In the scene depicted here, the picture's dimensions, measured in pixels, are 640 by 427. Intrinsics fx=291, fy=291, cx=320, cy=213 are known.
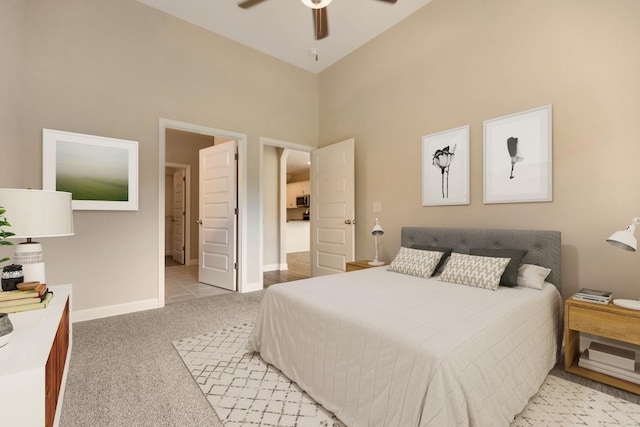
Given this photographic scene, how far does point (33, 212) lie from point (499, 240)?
11.1 ft

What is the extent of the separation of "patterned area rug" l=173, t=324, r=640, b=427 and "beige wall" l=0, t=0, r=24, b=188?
2285 mm

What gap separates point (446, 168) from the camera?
324 cm

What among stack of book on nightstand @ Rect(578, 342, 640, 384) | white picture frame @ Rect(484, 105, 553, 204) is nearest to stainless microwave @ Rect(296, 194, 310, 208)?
white picture frame @ Rect(484, 105, 553, 204)

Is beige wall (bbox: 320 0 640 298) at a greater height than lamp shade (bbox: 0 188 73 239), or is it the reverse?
beige wall (bbox: 320 0 640 298)

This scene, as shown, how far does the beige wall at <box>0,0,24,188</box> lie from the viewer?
2420mm

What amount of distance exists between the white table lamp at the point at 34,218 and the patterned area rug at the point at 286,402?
3.81 feet

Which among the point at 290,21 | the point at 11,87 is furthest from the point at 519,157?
the point at 11,87

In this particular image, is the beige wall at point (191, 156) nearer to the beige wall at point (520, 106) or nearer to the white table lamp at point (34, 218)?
the beige wall at point (520, 106)

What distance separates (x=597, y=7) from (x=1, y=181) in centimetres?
501

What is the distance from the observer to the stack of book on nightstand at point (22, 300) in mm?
1426

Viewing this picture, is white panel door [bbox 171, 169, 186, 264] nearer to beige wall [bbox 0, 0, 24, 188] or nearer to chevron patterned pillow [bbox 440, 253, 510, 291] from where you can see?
beige wall [bbox 0, 0, 24, 188]

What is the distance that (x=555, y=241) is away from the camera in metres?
2.38

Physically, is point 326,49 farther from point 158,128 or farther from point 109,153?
point 109,153

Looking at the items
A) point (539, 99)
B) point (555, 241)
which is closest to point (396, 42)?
point (539, 99)
